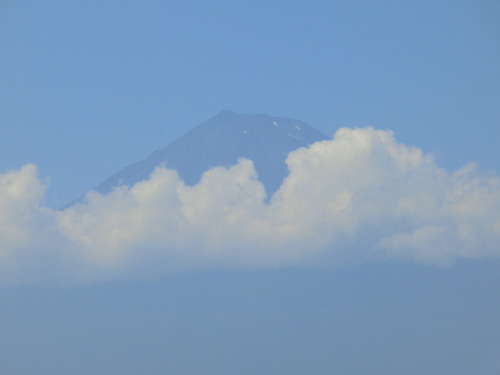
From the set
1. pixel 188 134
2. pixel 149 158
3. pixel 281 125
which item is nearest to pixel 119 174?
pixel 149 158

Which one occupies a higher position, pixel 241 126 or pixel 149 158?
pixel 241 126

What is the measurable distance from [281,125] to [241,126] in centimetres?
369

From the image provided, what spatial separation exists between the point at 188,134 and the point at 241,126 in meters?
5.42

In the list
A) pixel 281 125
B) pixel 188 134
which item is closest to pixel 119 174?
pixel 188 134

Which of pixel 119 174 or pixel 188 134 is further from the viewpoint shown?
pixel 188 134

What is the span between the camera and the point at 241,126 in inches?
2734

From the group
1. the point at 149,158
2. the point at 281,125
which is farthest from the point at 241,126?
the point at 149,158

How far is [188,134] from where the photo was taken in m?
71.3

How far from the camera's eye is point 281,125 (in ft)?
228

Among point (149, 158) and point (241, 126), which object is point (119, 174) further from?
point (241, 126)

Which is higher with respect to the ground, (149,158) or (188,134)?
(188,134)

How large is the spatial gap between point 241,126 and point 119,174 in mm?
12272

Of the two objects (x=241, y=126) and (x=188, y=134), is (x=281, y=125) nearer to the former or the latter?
(x=241, y=126)

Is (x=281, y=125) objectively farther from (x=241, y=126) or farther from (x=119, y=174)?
(x=119, y=174)
